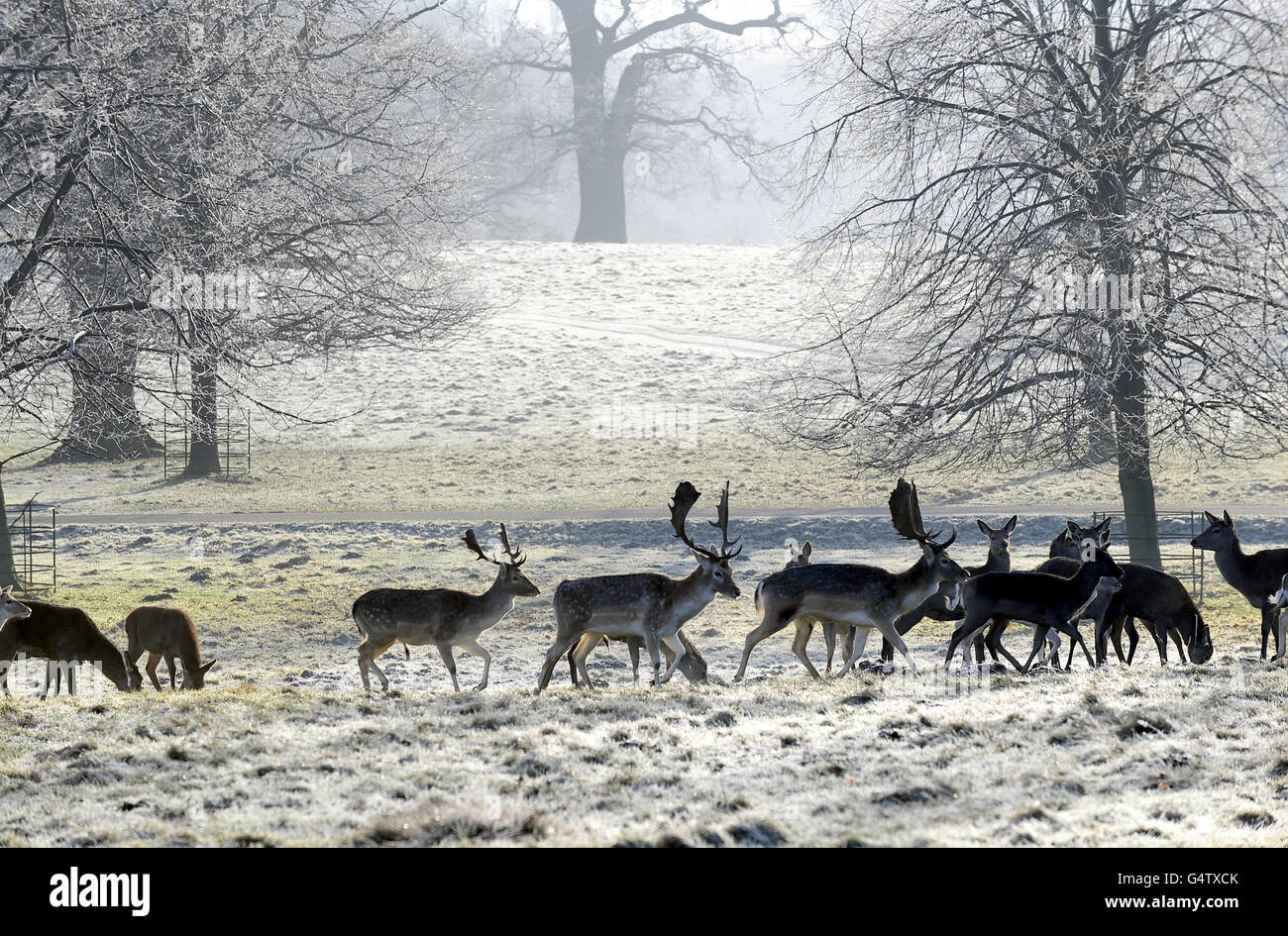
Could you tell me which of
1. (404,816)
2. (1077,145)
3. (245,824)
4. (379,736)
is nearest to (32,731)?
(379,736)

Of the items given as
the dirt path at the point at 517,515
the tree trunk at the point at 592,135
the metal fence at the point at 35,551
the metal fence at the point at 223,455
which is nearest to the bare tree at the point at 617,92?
the tree trunk at the point at 592,135

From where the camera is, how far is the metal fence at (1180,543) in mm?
20812

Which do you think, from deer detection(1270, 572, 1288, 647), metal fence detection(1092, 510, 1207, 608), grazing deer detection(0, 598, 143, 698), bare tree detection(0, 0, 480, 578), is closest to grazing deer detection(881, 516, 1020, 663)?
deer detection(1270, 572, 1288, 647)

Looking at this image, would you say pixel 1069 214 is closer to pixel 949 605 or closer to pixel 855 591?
pixel 949 605

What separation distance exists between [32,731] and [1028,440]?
12233 millimetres

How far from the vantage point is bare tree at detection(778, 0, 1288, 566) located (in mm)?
15758

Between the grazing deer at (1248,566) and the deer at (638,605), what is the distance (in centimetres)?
557

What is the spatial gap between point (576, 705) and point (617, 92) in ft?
186

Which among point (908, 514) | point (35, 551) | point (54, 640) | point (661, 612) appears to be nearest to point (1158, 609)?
point (908, 514)

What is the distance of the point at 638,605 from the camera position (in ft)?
40.5

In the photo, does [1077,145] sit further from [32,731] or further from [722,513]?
[32,731]

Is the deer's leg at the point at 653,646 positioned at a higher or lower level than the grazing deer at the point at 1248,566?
lower

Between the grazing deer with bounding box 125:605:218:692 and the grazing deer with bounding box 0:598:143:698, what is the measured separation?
1.37 feet

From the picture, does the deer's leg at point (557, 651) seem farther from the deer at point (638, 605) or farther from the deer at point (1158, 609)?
the deer at point (1158, 609)
